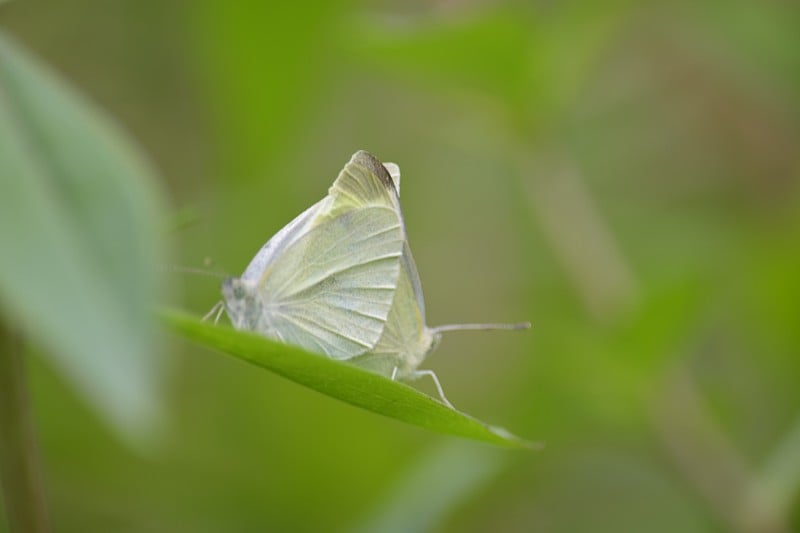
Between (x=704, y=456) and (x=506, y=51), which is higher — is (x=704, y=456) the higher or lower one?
the lower one

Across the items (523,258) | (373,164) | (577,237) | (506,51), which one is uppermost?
(506,51)

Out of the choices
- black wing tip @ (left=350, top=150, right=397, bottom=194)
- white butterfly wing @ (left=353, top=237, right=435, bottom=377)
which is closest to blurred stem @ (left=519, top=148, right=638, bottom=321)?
white butterfly wing @ (left=353, top=237, right=435, bottom=377)

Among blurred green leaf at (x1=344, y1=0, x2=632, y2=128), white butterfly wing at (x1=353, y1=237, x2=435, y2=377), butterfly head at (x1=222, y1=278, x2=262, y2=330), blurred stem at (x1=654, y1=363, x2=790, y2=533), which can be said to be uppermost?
blurred green leaf at (x1=344, y1=0, x2=632, y2=128)

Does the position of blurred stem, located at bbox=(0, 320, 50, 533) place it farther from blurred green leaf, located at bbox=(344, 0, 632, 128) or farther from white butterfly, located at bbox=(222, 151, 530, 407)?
blurred green leaf, located at bbox=(344, 0, 632, 128)

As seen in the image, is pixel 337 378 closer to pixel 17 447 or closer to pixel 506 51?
pixel 17 447

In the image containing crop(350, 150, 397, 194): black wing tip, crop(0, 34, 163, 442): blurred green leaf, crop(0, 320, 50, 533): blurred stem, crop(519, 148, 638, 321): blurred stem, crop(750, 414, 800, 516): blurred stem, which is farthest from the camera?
crop(519, 148, 638, 321): blurred stem

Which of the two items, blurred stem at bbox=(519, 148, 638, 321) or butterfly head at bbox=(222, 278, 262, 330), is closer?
butterfly head at bbox=(222, 278, 262, 330)

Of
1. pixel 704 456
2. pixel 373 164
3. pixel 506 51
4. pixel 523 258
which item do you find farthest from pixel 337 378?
pixel 523 258

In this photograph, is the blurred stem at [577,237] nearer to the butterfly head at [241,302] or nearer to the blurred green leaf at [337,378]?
the butterfly head at [241,302]
